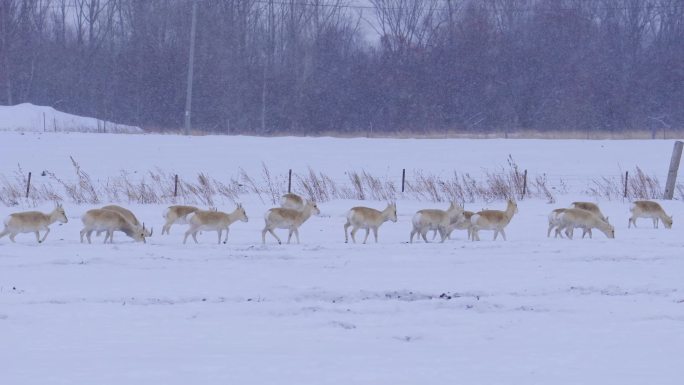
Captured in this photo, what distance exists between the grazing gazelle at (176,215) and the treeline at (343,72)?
4565cm

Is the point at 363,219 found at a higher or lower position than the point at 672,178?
lower

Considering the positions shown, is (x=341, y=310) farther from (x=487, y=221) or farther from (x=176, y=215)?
(x=176, y=215)

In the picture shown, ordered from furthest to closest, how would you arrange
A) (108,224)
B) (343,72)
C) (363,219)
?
(343,72) → (363,219) → (108,224)

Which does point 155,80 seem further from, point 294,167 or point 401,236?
point 401,236

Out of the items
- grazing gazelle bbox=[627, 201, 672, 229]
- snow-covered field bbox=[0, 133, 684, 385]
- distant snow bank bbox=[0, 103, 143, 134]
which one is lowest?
snow-covered field bbox=[0, 133, 684, 385]

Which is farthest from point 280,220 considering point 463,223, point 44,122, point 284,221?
point 44,122

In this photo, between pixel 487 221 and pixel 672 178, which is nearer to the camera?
pixel 487 221

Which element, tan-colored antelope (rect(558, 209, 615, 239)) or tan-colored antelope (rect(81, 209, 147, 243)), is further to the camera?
tan-colored antelope (rect(558, 209, 615, 239))

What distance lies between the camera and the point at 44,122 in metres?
52.6

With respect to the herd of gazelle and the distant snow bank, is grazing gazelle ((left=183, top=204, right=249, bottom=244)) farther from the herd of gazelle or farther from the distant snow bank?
the distant snow bank

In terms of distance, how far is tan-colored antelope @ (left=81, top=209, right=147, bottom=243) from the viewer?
17938 millimetres

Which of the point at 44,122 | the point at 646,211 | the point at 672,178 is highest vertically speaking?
the point at 44,122

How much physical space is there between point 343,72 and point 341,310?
204ft

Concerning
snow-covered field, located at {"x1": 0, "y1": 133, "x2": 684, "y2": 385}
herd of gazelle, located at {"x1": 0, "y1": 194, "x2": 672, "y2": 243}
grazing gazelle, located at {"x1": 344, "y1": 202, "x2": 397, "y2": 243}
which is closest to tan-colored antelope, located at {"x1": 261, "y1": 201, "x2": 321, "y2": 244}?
herd of gazelle, located at {"x1": 0, "y1": 194, "x2": 672, "y2": 243}
